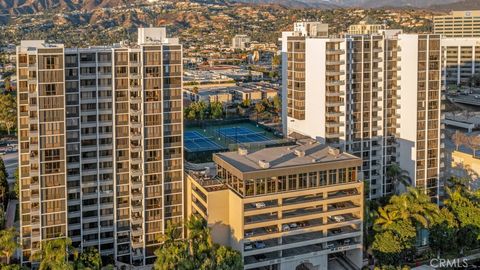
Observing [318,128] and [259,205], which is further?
[318,128]

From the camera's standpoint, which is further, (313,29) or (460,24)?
(460,24)

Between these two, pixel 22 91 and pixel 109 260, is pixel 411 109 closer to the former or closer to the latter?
pixel 109 260

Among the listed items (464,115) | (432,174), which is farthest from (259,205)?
(464,115)

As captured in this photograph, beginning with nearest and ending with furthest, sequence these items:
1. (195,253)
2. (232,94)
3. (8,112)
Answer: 1. (195,253)
2. (8,112)
3. (232,94)

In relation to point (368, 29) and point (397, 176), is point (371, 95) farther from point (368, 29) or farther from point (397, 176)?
point (368, 29)

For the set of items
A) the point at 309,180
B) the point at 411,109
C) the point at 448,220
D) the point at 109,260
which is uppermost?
the point at 411,109

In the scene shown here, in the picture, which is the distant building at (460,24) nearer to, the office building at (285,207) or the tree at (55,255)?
the office building at (285,207)

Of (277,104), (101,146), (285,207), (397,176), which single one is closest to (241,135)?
(397,176)
